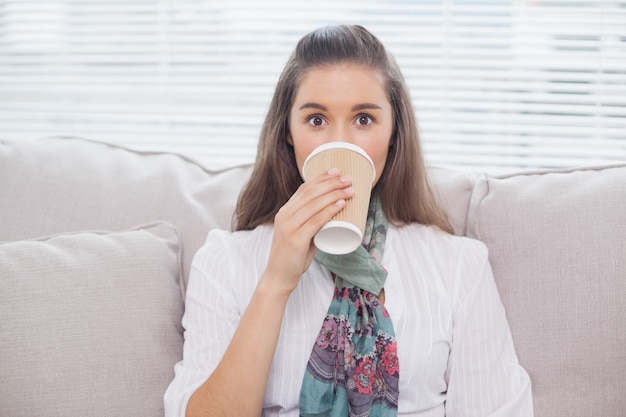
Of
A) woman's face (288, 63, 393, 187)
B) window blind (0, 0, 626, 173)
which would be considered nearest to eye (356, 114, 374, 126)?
woman's face (288, 63, 393, 187)

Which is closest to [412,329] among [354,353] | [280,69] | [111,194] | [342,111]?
[354,353]

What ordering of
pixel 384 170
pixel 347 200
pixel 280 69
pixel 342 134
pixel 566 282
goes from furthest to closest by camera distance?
pixel 280 69 < pixel 384 170 < pixel 566 282 < pixel 342 134 < pixel 347 200

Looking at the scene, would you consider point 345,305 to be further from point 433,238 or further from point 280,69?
point 280,69

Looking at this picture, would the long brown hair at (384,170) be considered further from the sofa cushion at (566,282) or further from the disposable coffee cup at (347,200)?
the disposable coffee cup at (347,200)

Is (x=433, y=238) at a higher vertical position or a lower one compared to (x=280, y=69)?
lower

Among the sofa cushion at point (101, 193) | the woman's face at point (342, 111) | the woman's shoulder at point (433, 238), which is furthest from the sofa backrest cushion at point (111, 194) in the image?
the woman's face at point (342, 111)

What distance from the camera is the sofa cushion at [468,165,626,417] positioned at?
56.2 inches

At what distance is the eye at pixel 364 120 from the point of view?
1386mm

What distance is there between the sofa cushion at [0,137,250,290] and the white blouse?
19 cm

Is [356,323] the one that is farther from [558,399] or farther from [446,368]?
[558,399]

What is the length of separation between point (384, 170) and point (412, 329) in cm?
39

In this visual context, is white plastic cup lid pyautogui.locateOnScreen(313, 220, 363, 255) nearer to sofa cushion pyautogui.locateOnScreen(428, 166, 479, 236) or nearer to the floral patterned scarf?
the floral patterned scarf

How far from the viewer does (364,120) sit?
1.39m

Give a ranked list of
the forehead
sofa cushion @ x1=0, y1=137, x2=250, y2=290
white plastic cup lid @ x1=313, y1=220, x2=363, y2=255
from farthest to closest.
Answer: sofa cushion @ x1=0, y1=137, x2=250, y2=290, the forehead, white plastic cup lid @ x1=313, y1=220, x2=363, y2=255
